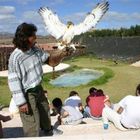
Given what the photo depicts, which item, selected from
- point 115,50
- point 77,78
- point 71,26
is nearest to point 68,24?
point 71,26

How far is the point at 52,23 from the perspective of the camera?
7004 millimetres

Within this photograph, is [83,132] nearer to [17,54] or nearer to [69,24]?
[69,24]

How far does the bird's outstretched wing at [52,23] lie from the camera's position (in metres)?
6.77

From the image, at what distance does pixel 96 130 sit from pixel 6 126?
5.07 ft

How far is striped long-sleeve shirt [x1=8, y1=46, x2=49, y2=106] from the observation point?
556cm

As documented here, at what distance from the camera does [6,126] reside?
7.66 m

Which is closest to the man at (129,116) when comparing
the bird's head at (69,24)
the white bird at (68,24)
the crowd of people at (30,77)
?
the crowd of people at (30,77)

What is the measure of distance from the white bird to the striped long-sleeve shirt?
2.06 ft

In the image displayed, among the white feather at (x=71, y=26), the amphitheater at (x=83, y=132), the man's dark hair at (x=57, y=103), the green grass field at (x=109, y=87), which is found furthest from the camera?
the green grass field at (x=109, y=87)

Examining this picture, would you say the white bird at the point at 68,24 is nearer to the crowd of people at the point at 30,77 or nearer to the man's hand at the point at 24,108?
the crowd of people at the point at 30,77

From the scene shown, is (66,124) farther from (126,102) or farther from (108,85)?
(108,85)

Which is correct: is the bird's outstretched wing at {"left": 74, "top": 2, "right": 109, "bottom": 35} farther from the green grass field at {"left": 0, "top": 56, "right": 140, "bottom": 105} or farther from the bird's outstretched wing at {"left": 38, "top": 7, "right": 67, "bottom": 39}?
the green grass field at {"left": 0, "top": 56, "right": 140, "bottom": 105}

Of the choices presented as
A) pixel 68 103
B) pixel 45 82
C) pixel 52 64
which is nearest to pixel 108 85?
pixel 45 82

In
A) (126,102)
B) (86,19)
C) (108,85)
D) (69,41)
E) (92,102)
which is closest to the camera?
(69,41)
